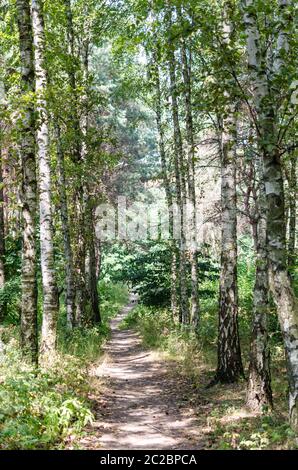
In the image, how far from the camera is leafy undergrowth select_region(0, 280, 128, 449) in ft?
18.1

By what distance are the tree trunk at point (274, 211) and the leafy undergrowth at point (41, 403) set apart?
3018 mm

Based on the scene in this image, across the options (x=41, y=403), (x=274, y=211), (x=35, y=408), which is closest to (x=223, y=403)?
(x=41, y=403)

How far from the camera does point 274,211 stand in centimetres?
555

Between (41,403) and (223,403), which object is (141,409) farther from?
(41,403)

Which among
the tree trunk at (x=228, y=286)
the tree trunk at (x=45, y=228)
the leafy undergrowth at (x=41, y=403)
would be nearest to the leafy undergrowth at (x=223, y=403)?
the tree trunk at (x=228, y=286)

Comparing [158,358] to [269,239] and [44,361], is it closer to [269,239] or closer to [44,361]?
[44,361]

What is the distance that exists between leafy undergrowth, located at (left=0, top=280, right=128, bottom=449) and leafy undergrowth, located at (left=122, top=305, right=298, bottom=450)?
194 cm

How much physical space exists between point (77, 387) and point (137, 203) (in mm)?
28575

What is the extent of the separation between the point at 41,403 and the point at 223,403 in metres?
3.17

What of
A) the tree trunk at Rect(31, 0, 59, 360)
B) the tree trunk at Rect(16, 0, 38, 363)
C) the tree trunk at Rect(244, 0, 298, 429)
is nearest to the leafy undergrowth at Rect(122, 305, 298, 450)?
the tree trunk at Rect(244, 0, 298, 429)

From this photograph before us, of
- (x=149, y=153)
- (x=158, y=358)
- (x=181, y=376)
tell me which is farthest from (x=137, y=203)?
(x=181, y=376)

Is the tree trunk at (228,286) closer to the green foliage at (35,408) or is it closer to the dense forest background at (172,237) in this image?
the dense forest background at (172,237)

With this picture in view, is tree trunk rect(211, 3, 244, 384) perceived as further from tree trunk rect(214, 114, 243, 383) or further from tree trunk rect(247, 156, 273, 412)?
tree trunk rect(247, 156, 273, 412)
